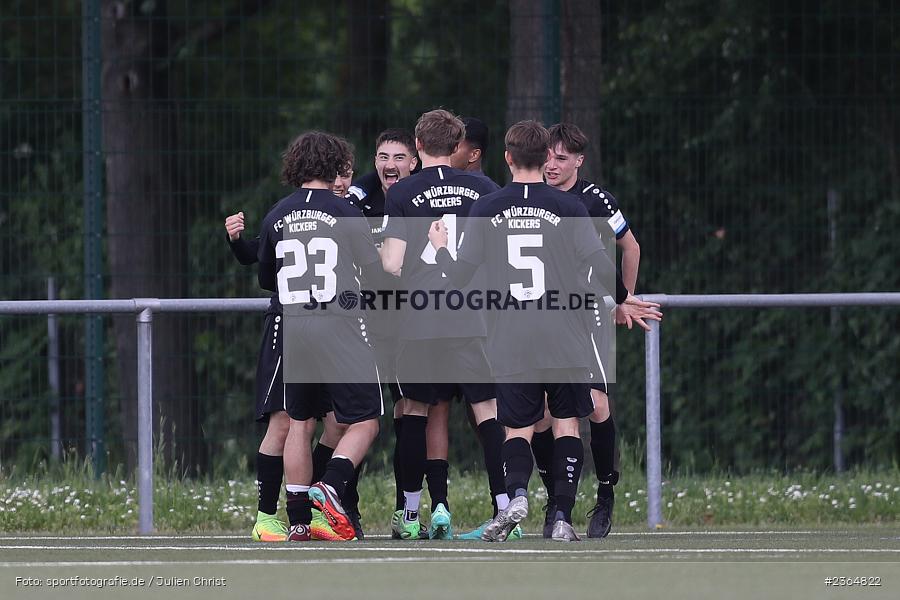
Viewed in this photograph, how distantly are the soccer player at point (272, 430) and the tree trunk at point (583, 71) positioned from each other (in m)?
3.08

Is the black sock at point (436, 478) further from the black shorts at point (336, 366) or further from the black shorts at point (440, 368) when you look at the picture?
the black shorts at point (336, 366)

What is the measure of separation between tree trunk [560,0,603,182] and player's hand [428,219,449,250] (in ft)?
11.4

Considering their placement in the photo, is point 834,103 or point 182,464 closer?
point 182,464

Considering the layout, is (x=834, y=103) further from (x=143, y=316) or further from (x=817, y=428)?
(x=143, y=316)

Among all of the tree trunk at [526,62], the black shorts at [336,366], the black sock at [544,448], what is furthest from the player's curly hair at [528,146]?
the tree trunk at [526,62]

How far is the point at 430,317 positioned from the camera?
7922 mm

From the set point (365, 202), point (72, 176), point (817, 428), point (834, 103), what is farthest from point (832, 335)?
point (72, 176)

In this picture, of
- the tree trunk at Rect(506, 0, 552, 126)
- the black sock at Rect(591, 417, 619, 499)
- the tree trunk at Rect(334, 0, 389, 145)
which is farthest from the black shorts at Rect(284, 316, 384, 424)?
the tree trunk at Rect(334, 0, 389, 145)

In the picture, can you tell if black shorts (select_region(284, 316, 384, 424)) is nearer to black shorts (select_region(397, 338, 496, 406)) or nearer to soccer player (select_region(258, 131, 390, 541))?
soccer player (select_region(258, 131, 390, 541))

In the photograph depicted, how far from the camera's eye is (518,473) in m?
7.68

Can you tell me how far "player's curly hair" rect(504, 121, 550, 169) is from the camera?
7695 mm

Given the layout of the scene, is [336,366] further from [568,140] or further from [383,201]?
[568,140]

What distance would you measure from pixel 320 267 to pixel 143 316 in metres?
1.48

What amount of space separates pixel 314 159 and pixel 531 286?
1083 millimetres
